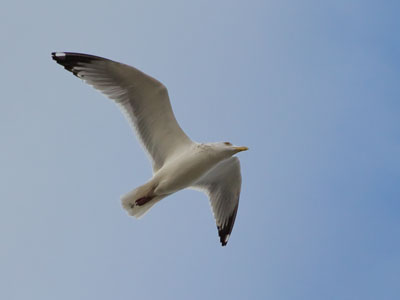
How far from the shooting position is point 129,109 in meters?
9.39

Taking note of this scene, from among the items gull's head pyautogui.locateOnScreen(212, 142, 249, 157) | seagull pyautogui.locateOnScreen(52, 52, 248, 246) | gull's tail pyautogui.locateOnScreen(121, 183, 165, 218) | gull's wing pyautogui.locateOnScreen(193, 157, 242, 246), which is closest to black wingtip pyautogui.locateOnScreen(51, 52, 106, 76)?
seagull pyautogui.locateOnScreen(52, 52, 248, 246)

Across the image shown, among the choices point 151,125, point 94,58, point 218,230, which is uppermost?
point 94,58

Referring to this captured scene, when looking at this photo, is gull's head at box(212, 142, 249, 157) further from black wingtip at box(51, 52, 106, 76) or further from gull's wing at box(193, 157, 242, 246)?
black wingtip at box(51, 52, 106, 76)

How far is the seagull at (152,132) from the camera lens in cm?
914

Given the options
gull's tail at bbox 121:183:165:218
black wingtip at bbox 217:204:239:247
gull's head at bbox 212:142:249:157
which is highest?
gull's head at bbox 212:142:249:157

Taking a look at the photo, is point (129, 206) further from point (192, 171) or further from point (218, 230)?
point (218, 230)

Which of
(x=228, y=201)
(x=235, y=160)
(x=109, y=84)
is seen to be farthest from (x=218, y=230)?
(x=109, y=84)

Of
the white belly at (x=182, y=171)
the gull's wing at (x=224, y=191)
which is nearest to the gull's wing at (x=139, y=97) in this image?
the white belly at (x=182, y=171)

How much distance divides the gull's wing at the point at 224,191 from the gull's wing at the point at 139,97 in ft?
2.33

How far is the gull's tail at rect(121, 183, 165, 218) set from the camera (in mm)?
9156

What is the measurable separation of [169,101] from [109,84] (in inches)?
29.3

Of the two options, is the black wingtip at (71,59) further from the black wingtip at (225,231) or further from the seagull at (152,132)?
the black wingtip at (225,231)

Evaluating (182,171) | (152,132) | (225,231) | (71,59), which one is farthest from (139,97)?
(225,231)

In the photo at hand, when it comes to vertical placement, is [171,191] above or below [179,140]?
below
